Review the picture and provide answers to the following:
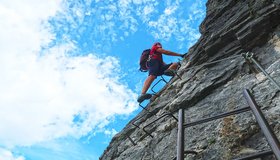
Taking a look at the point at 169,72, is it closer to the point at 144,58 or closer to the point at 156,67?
the point at 156,67

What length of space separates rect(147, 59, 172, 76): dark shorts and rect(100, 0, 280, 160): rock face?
142 centimetres

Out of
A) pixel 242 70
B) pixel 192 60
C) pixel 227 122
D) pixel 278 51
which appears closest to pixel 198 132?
pixel 227 122

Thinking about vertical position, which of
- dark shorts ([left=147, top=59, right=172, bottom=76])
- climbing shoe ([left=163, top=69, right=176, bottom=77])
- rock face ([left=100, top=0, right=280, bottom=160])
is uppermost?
dark shorts ([left=147, top=59, right=172, bottom=76])

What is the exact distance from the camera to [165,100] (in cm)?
989

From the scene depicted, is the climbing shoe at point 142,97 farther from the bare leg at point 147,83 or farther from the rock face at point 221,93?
the bare leg at point 147,83

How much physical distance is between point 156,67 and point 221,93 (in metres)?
5.14

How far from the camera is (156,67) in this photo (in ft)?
40.0

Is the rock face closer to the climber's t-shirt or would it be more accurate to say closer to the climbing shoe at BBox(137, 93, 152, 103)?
the climbing shoe at BBox(137, 93, 152, 103)

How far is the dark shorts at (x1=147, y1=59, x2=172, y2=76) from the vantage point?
12.2m

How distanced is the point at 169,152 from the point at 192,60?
4.58 metres

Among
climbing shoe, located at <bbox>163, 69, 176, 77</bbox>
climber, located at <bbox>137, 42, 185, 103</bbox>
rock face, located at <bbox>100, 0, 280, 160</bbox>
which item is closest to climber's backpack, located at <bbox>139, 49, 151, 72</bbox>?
climber, located at <bbox>137, 42, 185, 103</bbox>

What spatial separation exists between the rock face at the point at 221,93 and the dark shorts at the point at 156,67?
1.42 m

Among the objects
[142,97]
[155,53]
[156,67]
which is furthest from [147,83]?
[155,53]

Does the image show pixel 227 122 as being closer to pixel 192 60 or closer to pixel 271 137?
pixel 271 137
